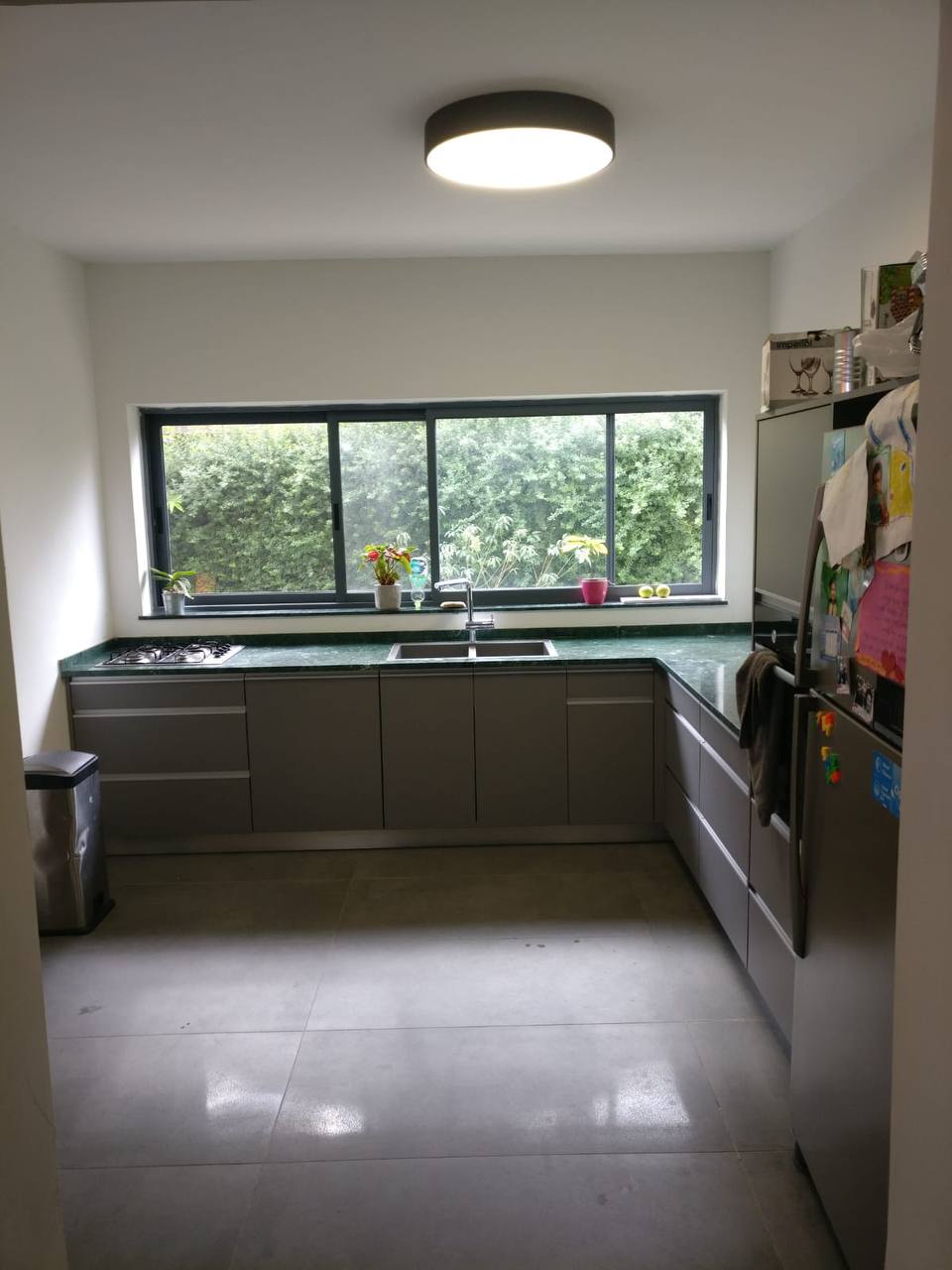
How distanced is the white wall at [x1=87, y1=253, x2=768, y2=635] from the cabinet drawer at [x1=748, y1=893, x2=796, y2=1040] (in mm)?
2568

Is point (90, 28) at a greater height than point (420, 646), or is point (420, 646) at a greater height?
point (90, 28)

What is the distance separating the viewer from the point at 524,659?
418 cm

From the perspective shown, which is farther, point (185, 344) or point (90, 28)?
point (185, 344)

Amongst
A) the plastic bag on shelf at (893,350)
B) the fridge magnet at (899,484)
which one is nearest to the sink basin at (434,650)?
the plastic bag on shelf at (893,350)

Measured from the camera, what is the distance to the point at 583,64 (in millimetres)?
2482

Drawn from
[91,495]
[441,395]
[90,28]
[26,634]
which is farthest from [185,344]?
[90,28]

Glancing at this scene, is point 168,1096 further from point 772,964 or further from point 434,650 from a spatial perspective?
point 434,650

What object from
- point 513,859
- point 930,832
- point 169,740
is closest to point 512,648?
point 513,859

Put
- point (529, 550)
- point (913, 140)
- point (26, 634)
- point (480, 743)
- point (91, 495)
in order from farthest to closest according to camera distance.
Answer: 1. point (529, 550)
2. point (91, 495)
3. point (480, 743)
4. point (26, 634)
5. point (913, 140)

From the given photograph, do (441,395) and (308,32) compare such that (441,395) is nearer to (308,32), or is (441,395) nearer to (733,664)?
(733,664)

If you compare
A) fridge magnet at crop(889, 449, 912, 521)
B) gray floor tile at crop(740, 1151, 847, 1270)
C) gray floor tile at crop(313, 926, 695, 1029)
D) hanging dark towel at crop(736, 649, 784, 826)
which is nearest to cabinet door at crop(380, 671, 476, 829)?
gray floor tile at crop(313, 926, 695, 1029)

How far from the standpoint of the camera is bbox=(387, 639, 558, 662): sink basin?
4.58 m

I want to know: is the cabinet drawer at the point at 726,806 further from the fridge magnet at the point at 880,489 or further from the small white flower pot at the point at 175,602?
the small white flower pot at the point at 175,602

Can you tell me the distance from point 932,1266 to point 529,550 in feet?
12.5
